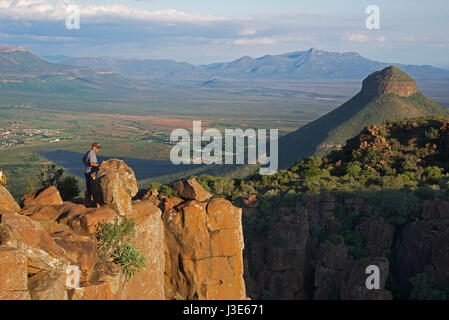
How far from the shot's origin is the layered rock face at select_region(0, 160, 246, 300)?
9570 millimetres

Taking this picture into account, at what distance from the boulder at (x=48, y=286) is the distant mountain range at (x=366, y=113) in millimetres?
71470

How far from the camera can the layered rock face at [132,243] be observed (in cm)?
957

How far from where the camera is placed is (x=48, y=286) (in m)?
8.97

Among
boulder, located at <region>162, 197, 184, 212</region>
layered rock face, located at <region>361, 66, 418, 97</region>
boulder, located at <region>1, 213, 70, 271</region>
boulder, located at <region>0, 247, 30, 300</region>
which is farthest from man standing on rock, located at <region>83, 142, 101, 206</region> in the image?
layered rock face, located at <region>361, 66, 418, 97</region>

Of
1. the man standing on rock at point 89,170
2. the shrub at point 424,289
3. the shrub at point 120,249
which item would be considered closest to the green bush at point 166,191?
the man standing on rock at point 89,170

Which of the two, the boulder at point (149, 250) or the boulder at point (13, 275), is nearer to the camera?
the boulder at point (13, 275)

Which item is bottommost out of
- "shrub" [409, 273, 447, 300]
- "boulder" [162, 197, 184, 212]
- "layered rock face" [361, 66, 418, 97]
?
"shrub" [409, 273, 447, 300]

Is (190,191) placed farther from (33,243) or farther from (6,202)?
(33,243)

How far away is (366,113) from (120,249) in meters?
84.2

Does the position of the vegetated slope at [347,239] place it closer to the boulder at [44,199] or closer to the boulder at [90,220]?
the boulder at [44,199]

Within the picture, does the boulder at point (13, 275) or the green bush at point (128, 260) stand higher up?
the boulder at point (13, 275)

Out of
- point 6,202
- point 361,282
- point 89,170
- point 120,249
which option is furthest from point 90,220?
point 361,282

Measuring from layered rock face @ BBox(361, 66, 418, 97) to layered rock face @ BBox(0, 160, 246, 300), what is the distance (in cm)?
8677

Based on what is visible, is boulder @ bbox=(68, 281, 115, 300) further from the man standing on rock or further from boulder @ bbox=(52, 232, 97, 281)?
the man standing on rock
